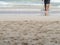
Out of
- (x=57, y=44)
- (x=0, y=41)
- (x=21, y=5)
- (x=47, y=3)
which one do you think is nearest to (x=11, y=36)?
(x=0, y=41)

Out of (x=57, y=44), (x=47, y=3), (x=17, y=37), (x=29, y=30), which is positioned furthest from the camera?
(x=47, y=3)

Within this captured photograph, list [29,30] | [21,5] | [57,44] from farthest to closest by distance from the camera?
[21,5] → [29,30] → [57,44]

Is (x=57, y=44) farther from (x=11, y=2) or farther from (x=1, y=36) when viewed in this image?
(x=11, y=2)

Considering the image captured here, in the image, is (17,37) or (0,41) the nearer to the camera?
(0,41)

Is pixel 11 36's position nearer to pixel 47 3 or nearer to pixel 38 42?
pixel 38 42

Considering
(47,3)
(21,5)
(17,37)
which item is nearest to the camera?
(17,37)

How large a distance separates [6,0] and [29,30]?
16.2 feet

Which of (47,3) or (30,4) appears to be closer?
(47,3)

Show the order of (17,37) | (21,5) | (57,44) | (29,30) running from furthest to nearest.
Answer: (21,5) → (29,30) → (17,37) → (57,44)

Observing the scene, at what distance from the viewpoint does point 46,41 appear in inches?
103

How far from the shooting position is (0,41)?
2.59 meters

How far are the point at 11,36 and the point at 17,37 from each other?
0.12 meters

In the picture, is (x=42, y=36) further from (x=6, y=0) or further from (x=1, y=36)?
(x=6, y=0)

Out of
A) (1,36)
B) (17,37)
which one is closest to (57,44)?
(17,37)
